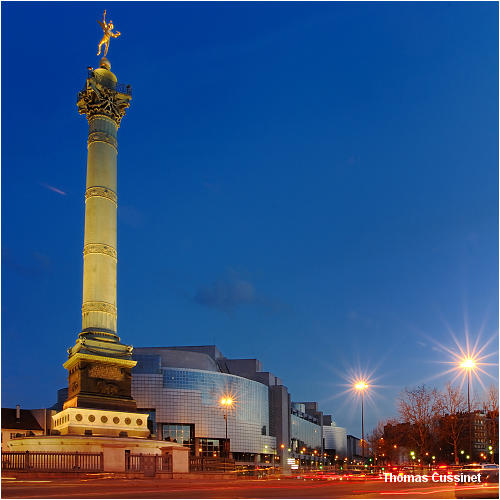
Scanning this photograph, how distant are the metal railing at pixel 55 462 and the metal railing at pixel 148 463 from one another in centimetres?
146

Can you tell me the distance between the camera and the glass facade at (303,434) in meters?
147

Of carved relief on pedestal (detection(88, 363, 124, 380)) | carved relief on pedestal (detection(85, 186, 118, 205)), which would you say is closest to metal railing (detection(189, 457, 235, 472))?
carved relief on pedestal (detection(88, 363, 124, 380))

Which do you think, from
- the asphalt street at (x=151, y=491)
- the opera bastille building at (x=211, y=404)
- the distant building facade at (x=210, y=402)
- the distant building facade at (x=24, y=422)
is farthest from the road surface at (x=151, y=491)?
the distant building facade at (x=24, y=422)

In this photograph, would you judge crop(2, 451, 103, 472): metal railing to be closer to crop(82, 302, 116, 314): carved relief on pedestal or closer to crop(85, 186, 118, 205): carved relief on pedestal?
crop(82, 302, 116, 314): carved relief on pedestal

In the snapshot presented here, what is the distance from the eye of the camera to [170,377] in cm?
10662

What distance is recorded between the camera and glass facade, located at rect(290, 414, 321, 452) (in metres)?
147

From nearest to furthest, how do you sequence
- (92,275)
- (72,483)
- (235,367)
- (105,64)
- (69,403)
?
(72,483)
(69,403)
(92,275)
(105,64)
(235,367)

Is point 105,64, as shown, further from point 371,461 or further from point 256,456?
point 371,461

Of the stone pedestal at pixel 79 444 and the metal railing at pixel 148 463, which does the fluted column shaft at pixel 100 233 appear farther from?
the metal railing at pixel 148 463

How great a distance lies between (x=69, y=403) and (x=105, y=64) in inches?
1160

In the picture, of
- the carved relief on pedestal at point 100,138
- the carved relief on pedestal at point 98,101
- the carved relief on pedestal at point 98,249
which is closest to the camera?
the carved relief on pedestal at point 98,249

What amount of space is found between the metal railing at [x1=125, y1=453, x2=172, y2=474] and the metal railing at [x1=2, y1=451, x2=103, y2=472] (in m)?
1.46

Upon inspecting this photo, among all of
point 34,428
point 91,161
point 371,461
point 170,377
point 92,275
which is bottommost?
point 371,461

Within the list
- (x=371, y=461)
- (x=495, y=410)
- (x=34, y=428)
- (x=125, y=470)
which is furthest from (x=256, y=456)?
(x=125, y=470)
